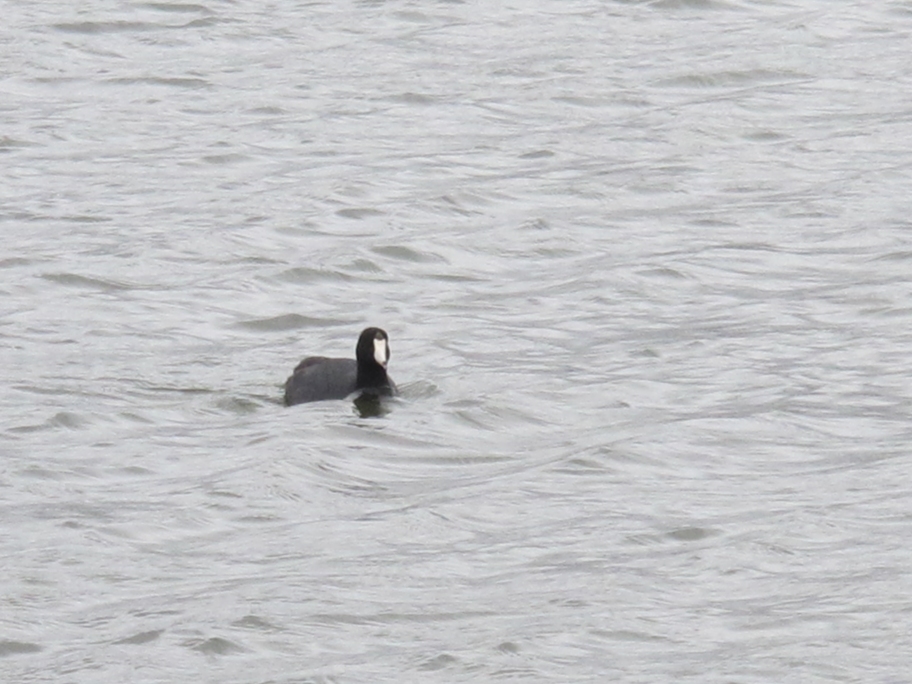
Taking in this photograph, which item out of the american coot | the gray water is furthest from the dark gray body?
the gray water

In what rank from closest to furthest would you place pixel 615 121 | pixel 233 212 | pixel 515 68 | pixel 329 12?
pixel 233 212 → pixel 615 121 → pixel 515 68 → pixel 329 12

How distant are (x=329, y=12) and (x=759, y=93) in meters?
4.00

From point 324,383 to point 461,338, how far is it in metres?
1.27

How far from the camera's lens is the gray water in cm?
914

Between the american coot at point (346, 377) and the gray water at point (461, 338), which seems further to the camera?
the american coot at point (346, 377)

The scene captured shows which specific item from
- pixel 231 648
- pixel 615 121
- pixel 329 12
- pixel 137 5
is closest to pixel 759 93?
pixel 615 121

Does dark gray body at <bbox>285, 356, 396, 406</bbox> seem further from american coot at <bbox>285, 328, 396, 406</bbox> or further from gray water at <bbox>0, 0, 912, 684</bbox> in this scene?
gray water at <bbox>0, 0, 912, 684</bbox>

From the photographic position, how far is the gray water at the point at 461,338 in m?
9.14

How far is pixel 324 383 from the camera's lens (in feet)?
40.6

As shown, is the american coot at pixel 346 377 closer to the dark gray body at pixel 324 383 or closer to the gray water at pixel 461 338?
the dark gray body at pixel 324 383

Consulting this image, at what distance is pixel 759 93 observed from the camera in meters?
19.0

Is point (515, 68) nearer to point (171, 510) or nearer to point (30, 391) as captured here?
point (30, 391)

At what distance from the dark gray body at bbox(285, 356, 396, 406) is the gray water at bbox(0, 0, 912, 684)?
0.11 metres

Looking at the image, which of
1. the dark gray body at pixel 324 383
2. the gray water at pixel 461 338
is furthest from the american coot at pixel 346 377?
the gray water at pixel 461 338
